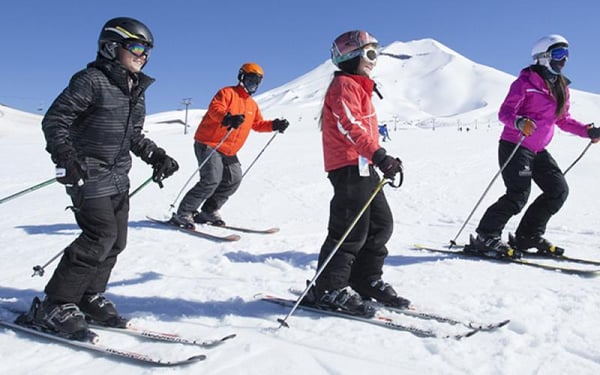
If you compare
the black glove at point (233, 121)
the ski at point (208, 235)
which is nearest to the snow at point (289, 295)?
the ski at point (208, 235)

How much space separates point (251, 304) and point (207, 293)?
0.42m

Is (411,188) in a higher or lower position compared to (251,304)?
higher

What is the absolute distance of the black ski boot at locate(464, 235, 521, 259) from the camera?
473cm

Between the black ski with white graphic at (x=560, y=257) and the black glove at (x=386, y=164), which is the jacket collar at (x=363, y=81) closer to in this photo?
the black glove at (x=386, y=164)

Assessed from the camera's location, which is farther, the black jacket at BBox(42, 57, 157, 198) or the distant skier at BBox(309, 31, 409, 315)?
the distant skier at BBox(309, 31, 409, 315)

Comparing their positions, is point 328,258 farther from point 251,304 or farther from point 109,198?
point 109,198

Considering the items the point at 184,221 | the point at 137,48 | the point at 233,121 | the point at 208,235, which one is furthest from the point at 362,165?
the point at 184,221

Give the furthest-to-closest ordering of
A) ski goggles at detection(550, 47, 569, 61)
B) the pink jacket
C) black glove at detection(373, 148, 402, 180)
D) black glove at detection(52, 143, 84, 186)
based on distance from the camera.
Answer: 1. ski goggles at detection(550, 47, 569, 61)
2. the pink jacket
3. black glove at detection(373, 148, 402, 180)
4. black glove at detection(52, 143, 84, 186)

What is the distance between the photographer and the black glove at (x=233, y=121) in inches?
217

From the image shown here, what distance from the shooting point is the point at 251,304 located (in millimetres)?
3379

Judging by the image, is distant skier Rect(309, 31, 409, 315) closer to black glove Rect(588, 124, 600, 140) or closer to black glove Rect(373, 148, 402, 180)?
black glove Rect(373, 148, 402, 180)

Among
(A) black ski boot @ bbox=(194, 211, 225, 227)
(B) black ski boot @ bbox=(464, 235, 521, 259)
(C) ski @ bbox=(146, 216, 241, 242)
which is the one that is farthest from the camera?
(A) black ski boot @ bbox=(194, 211, 225, 227)

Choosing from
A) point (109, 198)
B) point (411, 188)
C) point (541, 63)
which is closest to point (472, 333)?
point (109, 198)

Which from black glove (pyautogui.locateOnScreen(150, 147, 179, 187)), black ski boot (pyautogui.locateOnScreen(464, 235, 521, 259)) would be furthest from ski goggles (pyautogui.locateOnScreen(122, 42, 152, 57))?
black ski boot (pyautogui.locateOnScreen(464, 235, 521, 259))
